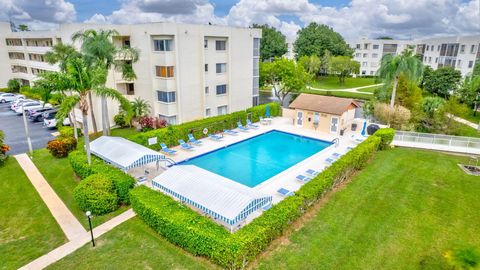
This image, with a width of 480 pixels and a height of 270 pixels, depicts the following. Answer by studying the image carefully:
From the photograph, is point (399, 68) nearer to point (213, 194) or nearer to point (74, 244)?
point (213, 194)

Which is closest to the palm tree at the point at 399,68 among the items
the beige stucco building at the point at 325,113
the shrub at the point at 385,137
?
the beige stucco building at the point at 325,113

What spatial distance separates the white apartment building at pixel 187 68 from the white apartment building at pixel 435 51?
18.4m

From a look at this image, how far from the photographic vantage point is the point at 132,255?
1149 cm

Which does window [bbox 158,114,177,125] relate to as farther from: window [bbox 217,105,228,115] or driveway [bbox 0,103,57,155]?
driveway [bbox 0,103,57,155]

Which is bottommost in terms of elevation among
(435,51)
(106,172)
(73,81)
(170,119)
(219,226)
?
(219,226)

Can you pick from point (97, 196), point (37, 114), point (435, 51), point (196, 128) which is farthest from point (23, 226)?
point (435, 51)

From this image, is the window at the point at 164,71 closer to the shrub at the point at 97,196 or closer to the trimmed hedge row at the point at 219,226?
the shrub at the point at 97,196

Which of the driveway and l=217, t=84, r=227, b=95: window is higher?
l=217, t=84, r=227, b=95: window

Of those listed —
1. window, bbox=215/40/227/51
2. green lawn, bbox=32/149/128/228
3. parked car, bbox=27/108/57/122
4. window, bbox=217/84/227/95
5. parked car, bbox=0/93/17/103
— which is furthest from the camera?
parked car, bbox=0/93/17/103

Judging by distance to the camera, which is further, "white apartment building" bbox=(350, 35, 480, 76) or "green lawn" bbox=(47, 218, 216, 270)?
"white apartment building" bbox=(350, 35, 480, 76)

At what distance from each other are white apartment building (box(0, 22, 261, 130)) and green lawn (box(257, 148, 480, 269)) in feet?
61.8

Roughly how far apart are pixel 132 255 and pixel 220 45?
2583cm

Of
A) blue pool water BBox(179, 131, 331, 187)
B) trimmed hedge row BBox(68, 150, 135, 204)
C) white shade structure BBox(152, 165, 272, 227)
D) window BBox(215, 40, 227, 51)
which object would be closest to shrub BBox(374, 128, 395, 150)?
blue pool water BBox(179, 131, 331, 187)

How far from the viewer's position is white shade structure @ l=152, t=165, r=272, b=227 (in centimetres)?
1213
